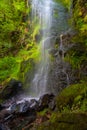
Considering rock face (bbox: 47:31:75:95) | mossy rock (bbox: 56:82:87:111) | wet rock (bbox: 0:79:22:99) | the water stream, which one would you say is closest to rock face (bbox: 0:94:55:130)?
mossy rock (bbox: 56:82:87:111)

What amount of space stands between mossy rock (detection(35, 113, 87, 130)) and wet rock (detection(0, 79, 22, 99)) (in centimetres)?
666

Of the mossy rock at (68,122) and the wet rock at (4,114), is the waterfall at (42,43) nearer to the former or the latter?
the wet rock at (4,114)

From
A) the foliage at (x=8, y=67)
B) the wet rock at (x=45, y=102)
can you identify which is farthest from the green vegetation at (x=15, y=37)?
the wet rock at (x=45, y=102)

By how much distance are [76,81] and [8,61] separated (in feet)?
19.1

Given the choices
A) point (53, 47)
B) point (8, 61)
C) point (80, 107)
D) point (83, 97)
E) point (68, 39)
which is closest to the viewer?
point (80, 107)

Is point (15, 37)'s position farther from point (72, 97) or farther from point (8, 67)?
point (72, 97)

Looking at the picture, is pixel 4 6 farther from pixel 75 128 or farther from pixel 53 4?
pixel 75 128

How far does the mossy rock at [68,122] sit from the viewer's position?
4566 millimetres

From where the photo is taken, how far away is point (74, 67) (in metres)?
10.1

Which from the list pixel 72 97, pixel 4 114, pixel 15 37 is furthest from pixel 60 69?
pixel 15 37

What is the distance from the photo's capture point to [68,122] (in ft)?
15.5

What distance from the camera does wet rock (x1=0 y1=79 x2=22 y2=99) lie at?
1140cm

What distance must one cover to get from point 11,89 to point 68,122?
7.04 m

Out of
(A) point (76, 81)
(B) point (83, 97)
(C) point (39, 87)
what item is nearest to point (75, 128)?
(B) point (83, 97)
